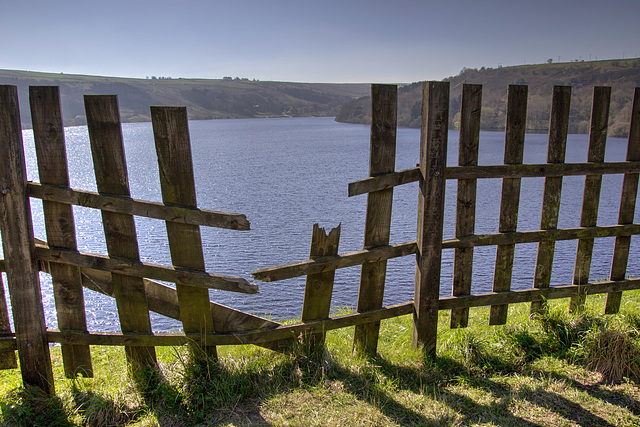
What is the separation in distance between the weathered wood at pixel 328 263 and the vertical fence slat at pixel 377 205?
0.36 ft

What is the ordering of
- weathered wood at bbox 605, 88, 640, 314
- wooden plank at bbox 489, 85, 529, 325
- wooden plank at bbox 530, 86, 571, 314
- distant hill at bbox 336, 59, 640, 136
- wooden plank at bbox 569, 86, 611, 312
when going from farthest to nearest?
distant hill at bbox 336, 59, 640, 136
weathered wood at bbox 605, 88, 640, 314
wooden plank at bbox 569, 86, 611, 312
wooden plank at bbox 530, 86, 571, 314
wooden plank at bbox 489, 85, 529, 325

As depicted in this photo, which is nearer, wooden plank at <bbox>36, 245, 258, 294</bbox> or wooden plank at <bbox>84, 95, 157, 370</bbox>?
wooden plank at <bbox>84, 95, 157, 370</bbox>

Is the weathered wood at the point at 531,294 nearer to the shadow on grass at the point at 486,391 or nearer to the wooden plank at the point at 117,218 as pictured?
the shadow on grass at the point at 486,391

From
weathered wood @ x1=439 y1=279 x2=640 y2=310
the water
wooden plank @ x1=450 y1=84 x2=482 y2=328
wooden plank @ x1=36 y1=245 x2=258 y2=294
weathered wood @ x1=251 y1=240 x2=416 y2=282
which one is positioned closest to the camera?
wooden plank @ x1=36 y1=245 x2=258 y2=294

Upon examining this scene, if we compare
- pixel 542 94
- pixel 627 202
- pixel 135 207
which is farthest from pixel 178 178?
pixel 542 94

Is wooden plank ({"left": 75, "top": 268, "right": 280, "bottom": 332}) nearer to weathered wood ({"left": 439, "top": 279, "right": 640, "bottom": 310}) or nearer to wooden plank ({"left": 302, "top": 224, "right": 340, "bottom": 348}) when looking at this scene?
wooden plank ({"left": 302, "top": 224, "right": 340, "bottom": 348})

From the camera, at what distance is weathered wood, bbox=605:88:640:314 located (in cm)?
484

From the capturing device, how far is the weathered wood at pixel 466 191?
418 cm

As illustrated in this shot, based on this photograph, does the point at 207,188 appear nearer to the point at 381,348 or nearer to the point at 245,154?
the point at 245,154

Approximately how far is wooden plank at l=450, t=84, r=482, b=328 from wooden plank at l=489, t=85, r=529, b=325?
0.31 meters

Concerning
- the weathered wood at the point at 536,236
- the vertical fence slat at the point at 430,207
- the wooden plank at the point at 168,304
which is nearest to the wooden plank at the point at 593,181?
the weathered wood at the point at 536,236

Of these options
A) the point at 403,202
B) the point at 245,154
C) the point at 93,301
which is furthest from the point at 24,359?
the point at 245,154

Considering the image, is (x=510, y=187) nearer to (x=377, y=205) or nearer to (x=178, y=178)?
(x=377, y=205)

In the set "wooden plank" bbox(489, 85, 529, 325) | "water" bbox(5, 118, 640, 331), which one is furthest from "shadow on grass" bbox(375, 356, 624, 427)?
"water" bbox(5, 118, 640, 331)
